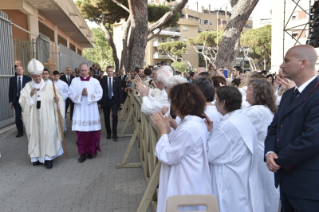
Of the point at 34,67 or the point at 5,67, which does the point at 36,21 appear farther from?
the point at 34,67

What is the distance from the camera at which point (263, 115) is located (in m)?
3.74

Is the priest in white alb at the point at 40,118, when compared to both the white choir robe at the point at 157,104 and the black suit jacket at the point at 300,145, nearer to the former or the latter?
the white choir robe at the point at 157,104

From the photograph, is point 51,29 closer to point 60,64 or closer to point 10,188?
point 60,64

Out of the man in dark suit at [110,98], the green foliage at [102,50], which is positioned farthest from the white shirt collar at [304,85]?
the green foliage at [102,50]

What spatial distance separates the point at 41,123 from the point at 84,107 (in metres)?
0.98

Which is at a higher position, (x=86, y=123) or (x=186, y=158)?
(x=186, y=158)

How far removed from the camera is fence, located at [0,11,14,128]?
991cm

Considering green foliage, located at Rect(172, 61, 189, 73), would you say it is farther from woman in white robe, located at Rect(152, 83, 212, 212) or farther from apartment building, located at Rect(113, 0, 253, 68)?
woman in white robe, located at Rect(152, 83, 212, 212)

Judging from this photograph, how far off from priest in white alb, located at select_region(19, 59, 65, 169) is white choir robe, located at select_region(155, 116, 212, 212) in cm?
426

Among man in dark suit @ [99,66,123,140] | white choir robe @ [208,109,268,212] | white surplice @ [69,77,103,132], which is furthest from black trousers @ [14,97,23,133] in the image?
white choir robe @ [208,109,268,212]

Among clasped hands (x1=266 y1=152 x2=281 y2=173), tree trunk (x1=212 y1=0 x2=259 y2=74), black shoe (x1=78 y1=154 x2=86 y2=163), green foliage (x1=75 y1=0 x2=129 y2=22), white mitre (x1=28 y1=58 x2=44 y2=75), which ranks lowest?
black shoe (x1=78 y1=154 x2=86 y2=163)

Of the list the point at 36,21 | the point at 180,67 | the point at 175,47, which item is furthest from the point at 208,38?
the point at 36,21

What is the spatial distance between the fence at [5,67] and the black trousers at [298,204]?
29.5ft

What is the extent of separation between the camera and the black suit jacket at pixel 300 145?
7.88 feet
